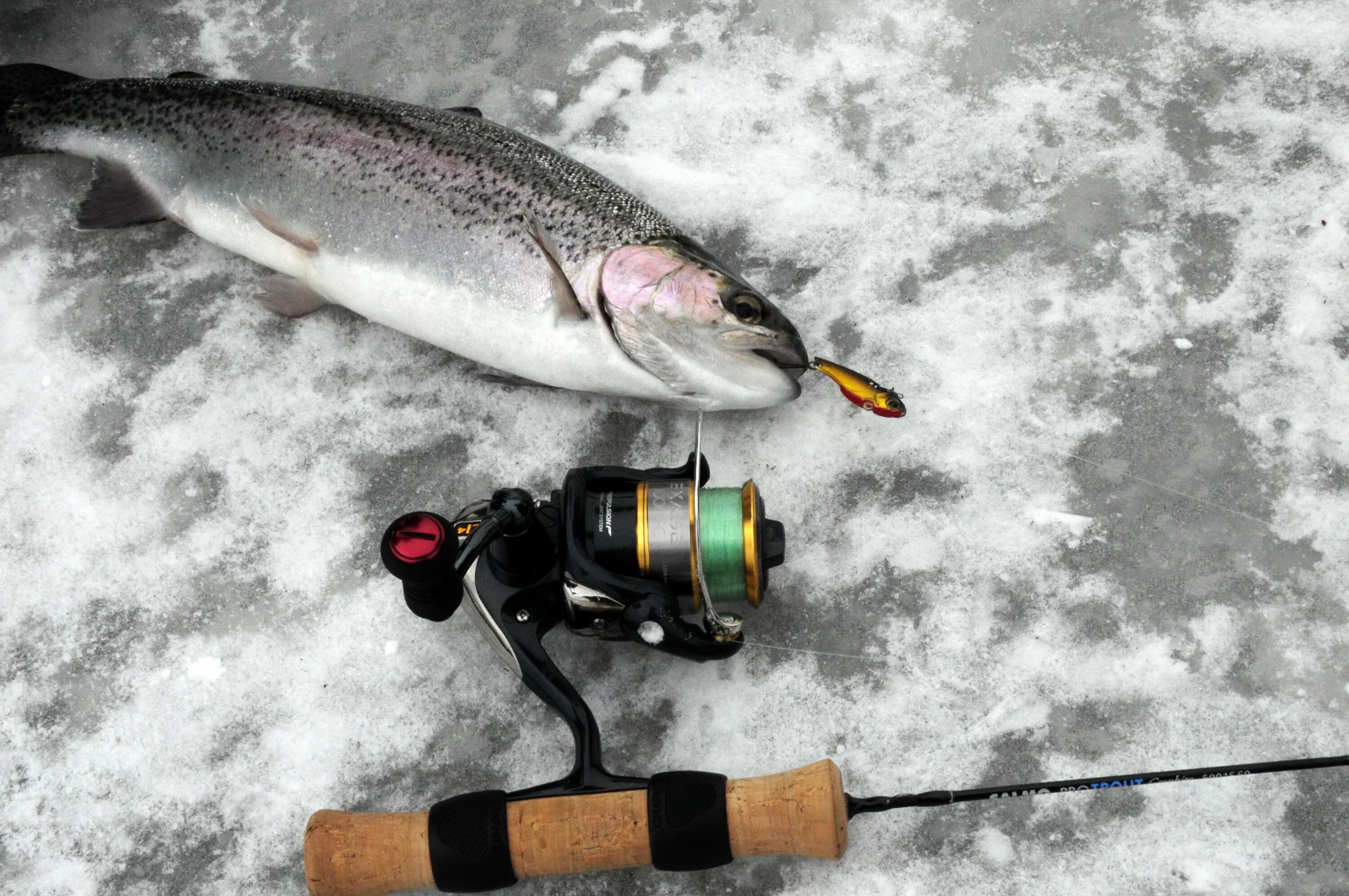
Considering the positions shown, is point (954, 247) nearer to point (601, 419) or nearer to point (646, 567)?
point (601, 419)

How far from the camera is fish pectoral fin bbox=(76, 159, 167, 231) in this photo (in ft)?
9.32

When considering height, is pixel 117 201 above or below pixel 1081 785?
above

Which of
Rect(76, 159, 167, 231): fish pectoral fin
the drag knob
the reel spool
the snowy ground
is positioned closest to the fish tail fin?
the snowy ground

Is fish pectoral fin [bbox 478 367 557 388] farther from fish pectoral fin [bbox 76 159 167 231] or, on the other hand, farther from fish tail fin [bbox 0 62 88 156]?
fish tail fin [bbox 0 62 88 156]

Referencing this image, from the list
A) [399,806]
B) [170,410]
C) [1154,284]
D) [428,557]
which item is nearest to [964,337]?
[1154,284]

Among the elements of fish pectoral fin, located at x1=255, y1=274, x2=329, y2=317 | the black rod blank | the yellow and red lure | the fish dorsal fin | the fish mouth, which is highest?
the fish dorsal fin

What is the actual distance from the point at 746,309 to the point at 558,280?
0.43 meters

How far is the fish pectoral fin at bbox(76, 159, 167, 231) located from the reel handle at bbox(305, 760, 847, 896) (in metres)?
1.71

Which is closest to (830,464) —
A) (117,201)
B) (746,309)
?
(746,309)

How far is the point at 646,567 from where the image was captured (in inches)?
85.7

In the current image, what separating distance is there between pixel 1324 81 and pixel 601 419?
2.12m

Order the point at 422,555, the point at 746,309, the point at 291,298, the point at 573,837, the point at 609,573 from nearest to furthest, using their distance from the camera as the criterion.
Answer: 1. the point at 422,555
2. the point at 573,837
3. the point at 609,573
4. the point at 746,309
5. the point at 291,298

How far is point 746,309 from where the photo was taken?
239 centimetres

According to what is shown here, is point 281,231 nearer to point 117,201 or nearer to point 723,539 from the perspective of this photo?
point 117,201
